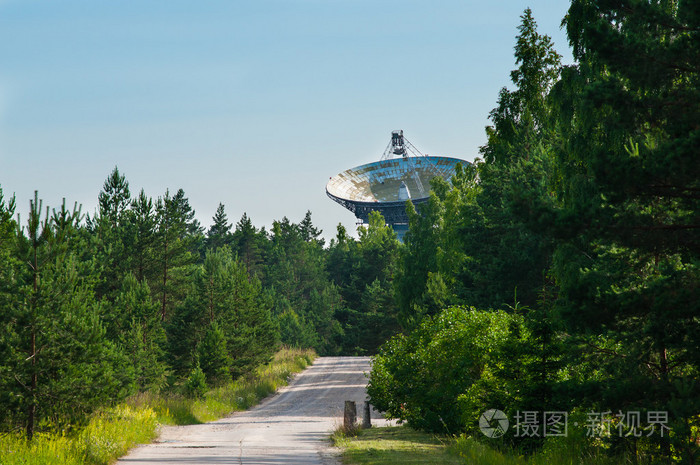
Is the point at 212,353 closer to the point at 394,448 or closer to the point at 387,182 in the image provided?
the point at 394,448

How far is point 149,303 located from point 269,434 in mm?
21730

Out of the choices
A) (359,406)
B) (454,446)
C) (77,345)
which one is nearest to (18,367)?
(77,345)

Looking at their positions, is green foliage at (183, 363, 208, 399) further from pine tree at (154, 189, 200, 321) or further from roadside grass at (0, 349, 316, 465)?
pine tree at (154, 189, 200, 321)

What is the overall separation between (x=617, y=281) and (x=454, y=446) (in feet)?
19.0

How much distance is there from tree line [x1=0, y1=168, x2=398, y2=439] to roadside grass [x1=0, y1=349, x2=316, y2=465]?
636 millimetres

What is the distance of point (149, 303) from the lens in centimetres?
4297

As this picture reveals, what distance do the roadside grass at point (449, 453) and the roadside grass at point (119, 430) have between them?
5.41m

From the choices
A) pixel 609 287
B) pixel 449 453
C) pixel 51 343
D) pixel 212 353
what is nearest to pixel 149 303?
pixel 212 353

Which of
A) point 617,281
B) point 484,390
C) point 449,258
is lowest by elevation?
point 484,390

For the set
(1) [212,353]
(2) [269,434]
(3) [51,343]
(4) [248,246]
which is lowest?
(2) [269,434]

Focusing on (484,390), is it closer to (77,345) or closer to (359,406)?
(77,345)

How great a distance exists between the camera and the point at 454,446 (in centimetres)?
1655

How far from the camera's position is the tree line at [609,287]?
11.0 metres

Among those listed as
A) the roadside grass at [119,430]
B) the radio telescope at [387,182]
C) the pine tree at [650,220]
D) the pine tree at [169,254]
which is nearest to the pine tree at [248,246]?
the radio telescope at [387,182]
